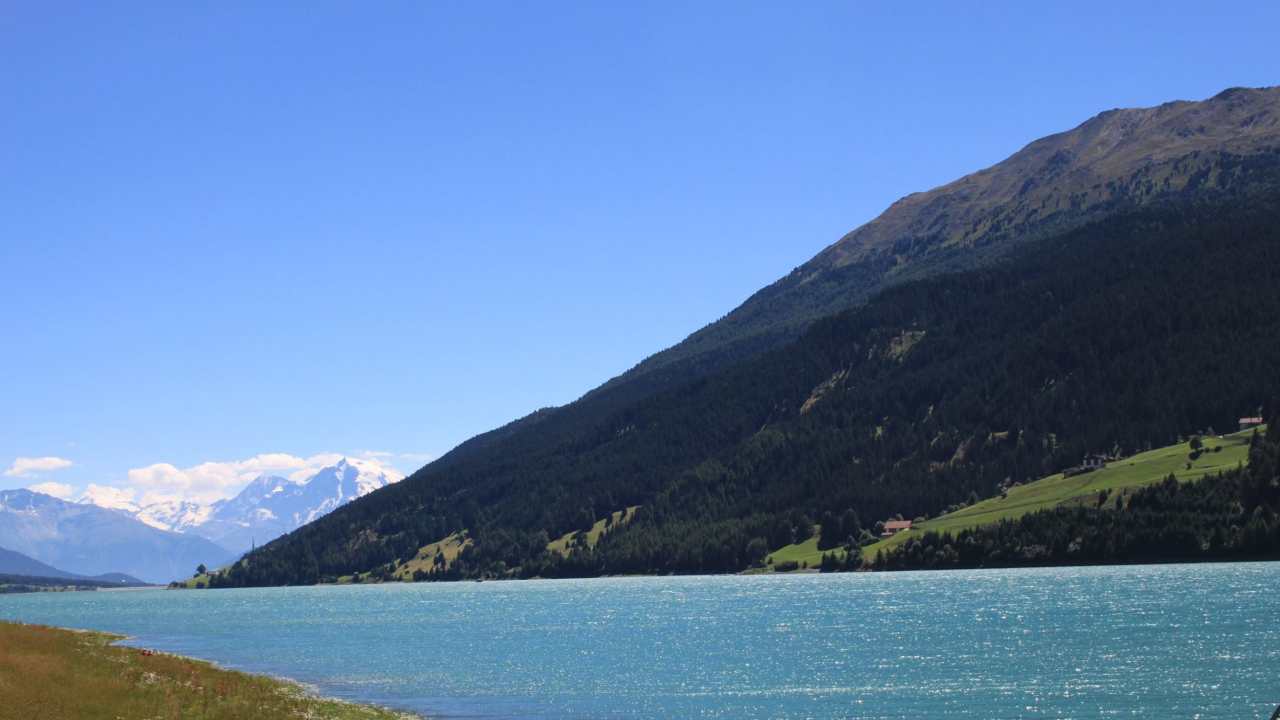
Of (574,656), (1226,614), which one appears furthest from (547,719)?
(1226,614)

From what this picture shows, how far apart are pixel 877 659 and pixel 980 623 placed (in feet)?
96.3

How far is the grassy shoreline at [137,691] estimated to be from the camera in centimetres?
6262

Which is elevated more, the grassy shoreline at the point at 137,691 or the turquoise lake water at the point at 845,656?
the grassy shoreline at the point at 137,691

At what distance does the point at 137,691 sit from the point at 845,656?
52.1m

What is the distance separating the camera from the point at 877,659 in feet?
310

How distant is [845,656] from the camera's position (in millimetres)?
98062

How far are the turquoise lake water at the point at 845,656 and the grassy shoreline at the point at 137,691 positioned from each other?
23.6ft

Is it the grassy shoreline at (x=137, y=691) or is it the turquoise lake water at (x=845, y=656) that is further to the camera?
the turquoise lake water at (x=845, y=656)

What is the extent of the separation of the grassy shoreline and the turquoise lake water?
7.19m

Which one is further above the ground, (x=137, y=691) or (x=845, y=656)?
(x=137, y=691)

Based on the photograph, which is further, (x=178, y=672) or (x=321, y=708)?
(x=178, y=672)

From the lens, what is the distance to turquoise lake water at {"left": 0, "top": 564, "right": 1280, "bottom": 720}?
7119cm

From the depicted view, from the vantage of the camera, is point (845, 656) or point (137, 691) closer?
point (137, 691)

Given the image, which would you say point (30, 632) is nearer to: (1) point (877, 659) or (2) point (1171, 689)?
(1) point (877, 659)
